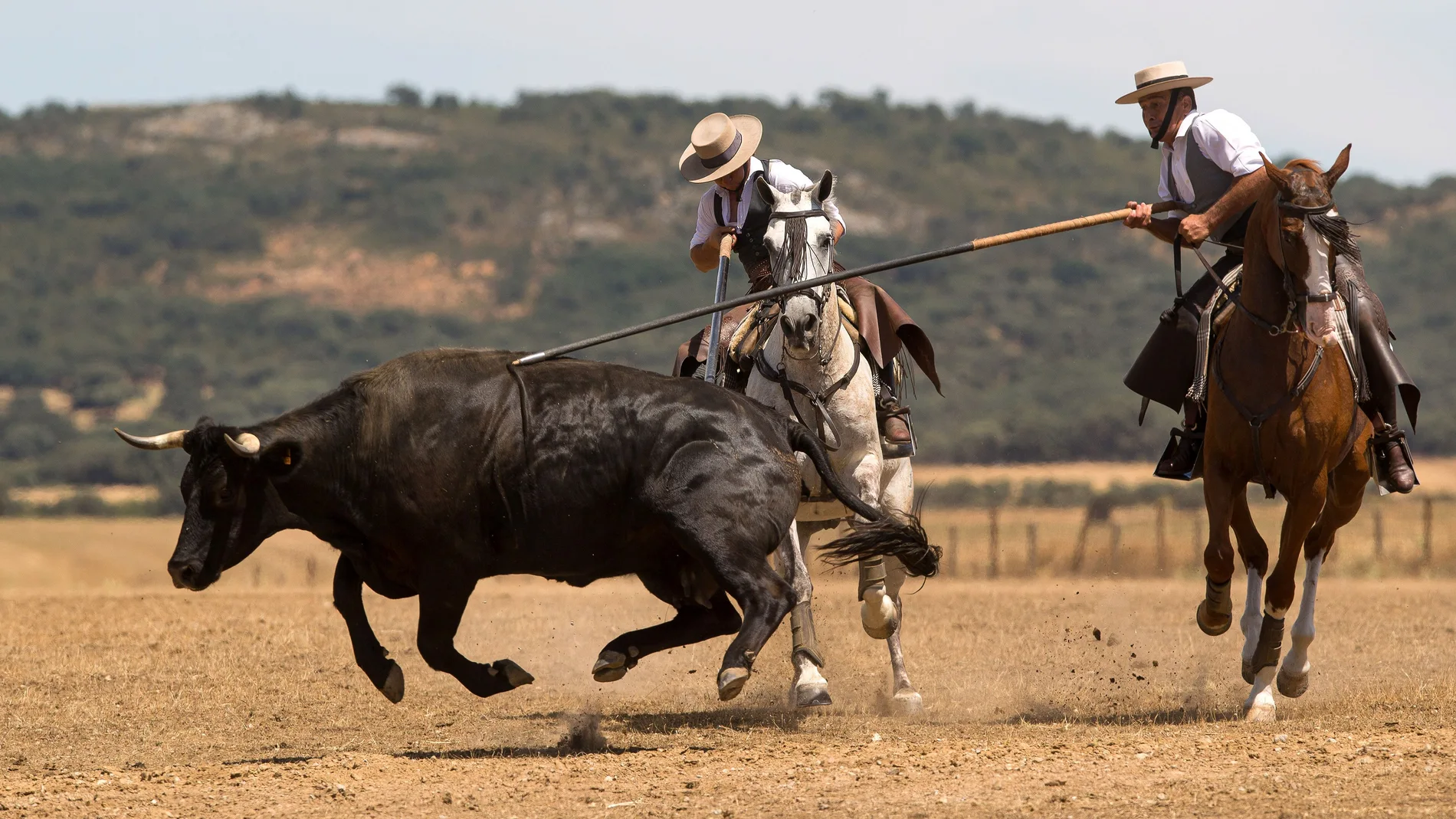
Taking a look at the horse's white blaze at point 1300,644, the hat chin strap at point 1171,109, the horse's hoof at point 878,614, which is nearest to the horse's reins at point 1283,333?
the horse's white blaze at point 1300,644

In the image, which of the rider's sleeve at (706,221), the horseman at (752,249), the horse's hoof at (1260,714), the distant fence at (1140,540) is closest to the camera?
the horse's hoof at (1260,714)

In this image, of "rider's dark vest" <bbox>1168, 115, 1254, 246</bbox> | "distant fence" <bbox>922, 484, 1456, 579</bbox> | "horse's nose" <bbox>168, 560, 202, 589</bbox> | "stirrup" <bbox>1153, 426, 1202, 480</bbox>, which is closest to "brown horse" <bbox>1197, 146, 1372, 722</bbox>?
"stirrup" <bbox>1153, 426, 1202, 480</bbox>

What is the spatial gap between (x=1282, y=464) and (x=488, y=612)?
30.0ft

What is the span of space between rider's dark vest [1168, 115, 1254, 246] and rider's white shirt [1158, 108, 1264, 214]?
0.02 meters

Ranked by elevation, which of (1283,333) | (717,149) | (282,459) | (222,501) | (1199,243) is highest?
(717,149)

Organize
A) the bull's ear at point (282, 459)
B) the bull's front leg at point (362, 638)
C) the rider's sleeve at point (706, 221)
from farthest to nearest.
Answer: the rider's sleeve at point (706, 221) → the bull's front leg at point (362, 638) → the bull's ear at point (282, 459)

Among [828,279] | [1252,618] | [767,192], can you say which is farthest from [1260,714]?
[767,192]

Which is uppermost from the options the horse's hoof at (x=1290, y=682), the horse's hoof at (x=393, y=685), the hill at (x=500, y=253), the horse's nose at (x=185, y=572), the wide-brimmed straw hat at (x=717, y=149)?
the hill at (x=500, y=253)

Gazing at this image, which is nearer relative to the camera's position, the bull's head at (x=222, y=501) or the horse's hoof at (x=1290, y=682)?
the bull's head at (x=222, y=501)

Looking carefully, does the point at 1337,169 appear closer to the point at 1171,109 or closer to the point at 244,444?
the point at 1171,109

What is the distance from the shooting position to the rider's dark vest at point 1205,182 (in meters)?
9.11

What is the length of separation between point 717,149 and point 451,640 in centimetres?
361

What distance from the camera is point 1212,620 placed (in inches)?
362

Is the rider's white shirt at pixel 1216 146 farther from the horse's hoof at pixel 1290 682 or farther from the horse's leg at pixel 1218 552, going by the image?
the horse's hoof at pixel 1290 682
